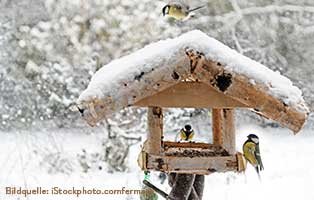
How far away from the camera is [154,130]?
2.49 feet

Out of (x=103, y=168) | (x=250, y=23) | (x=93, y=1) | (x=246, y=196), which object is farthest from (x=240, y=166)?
(x=250, y=23)

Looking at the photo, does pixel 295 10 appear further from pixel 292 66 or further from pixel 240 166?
pixel 240 166

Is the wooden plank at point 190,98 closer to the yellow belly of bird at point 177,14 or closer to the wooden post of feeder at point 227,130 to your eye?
the wooden post of feeder at point 227,130

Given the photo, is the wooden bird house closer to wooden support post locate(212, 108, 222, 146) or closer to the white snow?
the white snow

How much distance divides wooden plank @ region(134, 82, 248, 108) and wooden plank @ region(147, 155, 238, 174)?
0.07m

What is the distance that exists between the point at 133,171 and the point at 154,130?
1.44 meters

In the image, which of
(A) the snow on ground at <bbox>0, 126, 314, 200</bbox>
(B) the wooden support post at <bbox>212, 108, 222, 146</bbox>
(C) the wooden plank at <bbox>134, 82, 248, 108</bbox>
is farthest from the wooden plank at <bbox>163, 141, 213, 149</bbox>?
(A) the snow on ground at <bbox>0, 126, 314, 200</bbox>

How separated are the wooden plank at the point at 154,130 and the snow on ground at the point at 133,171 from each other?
1.06 m

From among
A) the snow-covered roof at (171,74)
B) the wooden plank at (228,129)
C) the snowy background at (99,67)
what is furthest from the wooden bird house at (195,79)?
the snowy background at (99,67)

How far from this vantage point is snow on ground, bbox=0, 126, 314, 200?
6.46 ft

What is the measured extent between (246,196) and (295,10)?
974 millimetres

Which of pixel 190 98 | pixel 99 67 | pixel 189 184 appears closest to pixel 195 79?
pixel 190 98

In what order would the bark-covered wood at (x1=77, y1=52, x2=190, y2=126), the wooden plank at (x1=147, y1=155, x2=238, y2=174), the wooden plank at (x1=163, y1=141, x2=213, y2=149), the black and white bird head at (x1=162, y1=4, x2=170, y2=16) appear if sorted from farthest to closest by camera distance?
the black and white bird head at (x1=162, y1=4, x2=170, y2=16), the wooden plank at (x1=163, y1=141, x2=213, y2=149), the wooden plank at (x1=147, y1=155, x2=238, y2=174), the bark-covered wood at (x1=77, y1=52, x2=190, y2=126)

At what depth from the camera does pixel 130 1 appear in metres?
2.40
